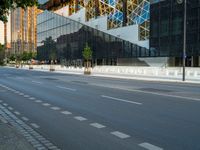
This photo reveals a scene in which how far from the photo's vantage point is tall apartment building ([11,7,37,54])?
185 m

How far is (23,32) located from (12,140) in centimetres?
19049

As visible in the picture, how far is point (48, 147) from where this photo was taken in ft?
21.8

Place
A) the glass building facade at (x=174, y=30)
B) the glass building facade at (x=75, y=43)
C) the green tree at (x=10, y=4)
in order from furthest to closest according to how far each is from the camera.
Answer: the glass building facade at (x=75, y=43)
the glass building facade at (x=174, y=30)
the green tree at (x=10, y=4)

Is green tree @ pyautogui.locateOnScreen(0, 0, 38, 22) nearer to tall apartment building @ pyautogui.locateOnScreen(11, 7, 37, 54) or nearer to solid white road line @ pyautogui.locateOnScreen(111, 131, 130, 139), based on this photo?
solid white road line @ pyautogui.locateOnScreen(111, 131, 130, 139)

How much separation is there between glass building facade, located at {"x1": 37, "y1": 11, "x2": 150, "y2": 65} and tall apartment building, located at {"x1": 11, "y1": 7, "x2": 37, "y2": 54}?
82.8 m

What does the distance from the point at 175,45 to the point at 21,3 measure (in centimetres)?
4253

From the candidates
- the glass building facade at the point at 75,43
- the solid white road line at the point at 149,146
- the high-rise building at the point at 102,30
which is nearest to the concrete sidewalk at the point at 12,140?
the solid white road line at the point at 149,146

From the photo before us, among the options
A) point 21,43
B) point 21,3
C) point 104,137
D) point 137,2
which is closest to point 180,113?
point 104,137

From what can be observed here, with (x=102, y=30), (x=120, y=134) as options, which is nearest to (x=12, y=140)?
(x=120, y=134)

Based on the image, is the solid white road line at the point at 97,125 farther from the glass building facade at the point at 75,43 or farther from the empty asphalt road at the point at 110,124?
the glass building facade at the point at 75,43

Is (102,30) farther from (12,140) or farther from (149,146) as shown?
(149,146)

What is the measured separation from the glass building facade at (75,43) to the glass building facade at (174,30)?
13.5ft

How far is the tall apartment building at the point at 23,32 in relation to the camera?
607 ft

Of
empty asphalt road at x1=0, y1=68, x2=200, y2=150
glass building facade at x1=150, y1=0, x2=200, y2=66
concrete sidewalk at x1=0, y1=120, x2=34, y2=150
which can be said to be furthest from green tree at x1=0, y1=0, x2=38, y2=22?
glass building facade at x1=150, y1=0, x2=200, y2=66
